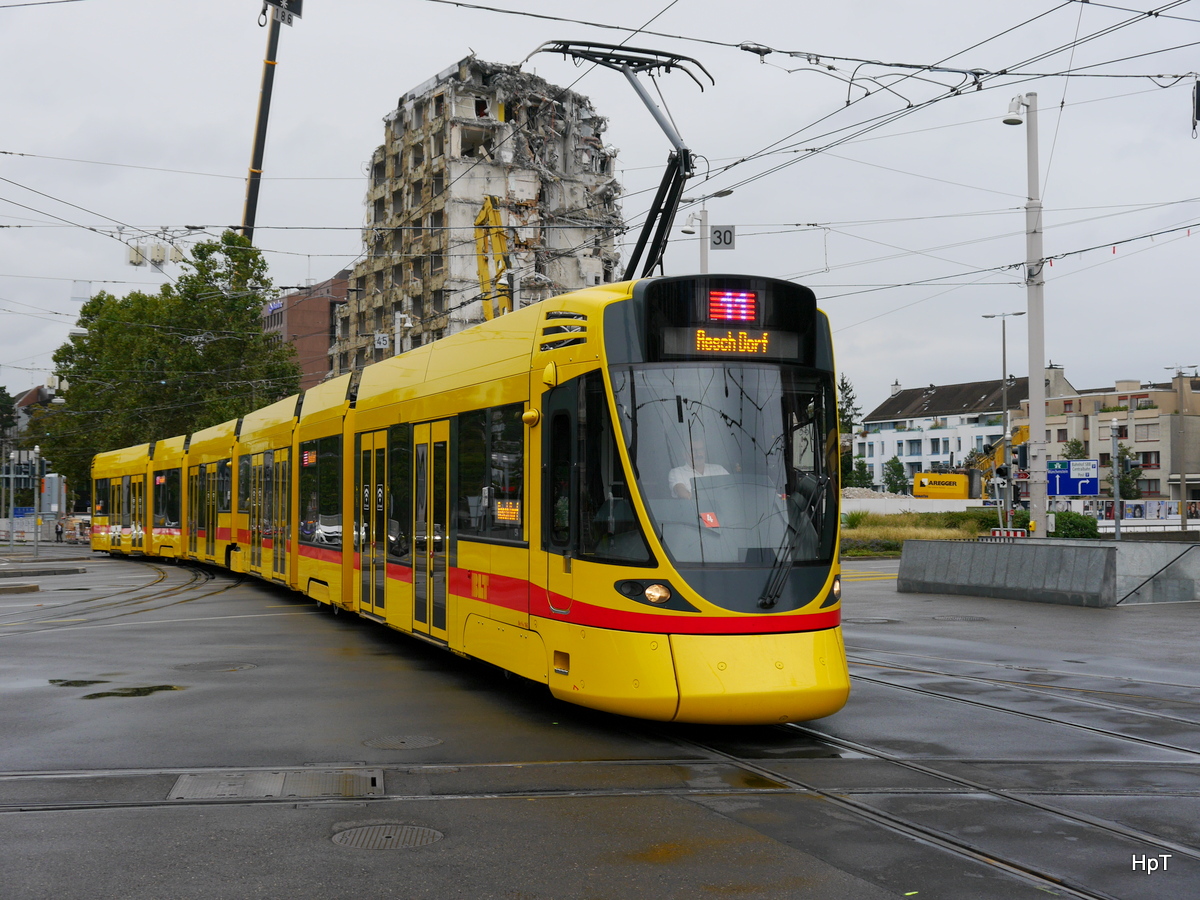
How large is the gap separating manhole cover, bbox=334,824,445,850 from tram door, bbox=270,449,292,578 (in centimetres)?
1390

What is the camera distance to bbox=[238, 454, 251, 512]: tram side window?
2386cm

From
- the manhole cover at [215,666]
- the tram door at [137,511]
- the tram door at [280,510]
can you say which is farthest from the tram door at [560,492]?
the tram door at [137,511]

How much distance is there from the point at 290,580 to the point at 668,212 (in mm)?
10000

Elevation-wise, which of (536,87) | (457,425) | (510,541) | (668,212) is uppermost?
(536,87)

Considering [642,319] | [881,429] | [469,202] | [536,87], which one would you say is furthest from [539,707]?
[881,429]

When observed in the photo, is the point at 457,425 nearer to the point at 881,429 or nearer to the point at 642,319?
the point at 642,319

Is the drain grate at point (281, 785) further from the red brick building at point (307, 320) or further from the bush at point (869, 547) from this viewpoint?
the red brick building at point (307, 320)

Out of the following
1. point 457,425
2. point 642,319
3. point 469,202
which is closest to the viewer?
point 642,319

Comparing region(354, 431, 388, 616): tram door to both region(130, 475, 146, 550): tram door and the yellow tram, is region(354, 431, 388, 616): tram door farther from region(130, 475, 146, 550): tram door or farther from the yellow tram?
region(130, 475, 146, 550): tram door

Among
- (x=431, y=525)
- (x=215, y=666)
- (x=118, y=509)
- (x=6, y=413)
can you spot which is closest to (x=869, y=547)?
(x=118, y=509)

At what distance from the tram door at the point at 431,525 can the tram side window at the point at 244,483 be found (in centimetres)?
1179

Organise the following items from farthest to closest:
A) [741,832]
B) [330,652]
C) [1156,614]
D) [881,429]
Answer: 1. [881,429]
2. [1156,614]
3. [330,652]
4. [741,832]

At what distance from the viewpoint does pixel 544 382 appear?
9.57 metres

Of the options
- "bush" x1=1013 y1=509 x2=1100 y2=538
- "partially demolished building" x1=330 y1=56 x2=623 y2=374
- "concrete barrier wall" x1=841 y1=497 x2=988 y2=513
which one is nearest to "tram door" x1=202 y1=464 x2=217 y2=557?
"bush" x1=1013 y1=509 x2=1100 y2=538
